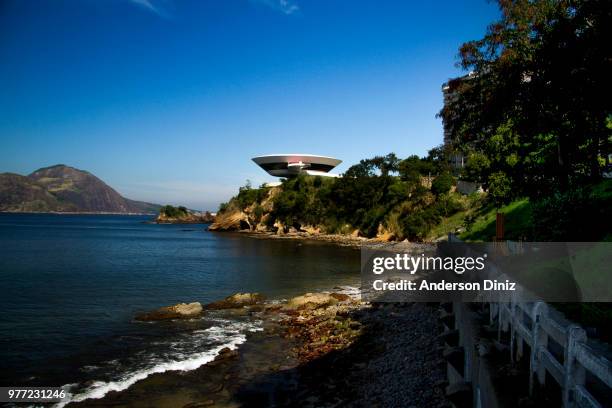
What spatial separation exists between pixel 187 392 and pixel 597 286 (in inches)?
490

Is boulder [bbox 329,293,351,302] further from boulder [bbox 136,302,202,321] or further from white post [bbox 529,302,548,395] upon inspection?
white post [bbox 529,302,548,395]

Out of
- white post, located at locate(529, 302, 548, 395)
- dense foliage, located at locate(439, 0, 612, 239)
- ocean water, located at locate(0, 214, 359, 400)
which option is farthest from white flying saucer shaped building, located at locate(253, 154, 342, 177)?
white post, located at locate(529, 302, 548, 395)

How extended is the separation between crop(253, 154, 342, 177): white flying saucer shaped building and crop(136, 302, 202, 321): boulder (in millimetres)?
105804

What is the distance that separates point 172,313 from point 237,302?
4390 millimetres

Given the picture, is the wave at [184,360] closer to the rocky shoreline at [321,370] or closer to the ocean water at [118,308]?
the ocean water at [118,308]

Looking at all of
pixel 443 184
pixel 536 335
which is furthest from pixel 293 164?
pixel 536 335

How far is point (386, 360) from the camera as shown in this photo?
14.3 metres

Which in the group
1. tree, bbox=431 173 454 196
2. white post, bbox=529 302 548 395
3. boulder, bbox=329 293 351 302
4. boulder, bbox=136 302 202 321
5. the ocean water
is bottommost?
Result: the ocean water

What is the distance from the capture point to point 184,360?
1543 cm

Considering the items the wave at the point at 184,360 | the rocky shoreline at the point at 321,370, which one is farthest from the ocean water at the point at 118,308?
the rocky shoreline at the point at 321,370

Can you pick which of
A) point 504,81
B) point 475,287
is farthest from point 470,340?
point 504,81

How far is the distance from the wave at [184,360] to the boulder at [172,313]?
2.02 metres

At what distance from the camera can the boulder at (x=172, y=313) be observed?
21.7 meters

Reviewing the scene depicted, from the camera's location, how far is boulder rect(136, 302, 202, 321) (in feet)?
71.1
